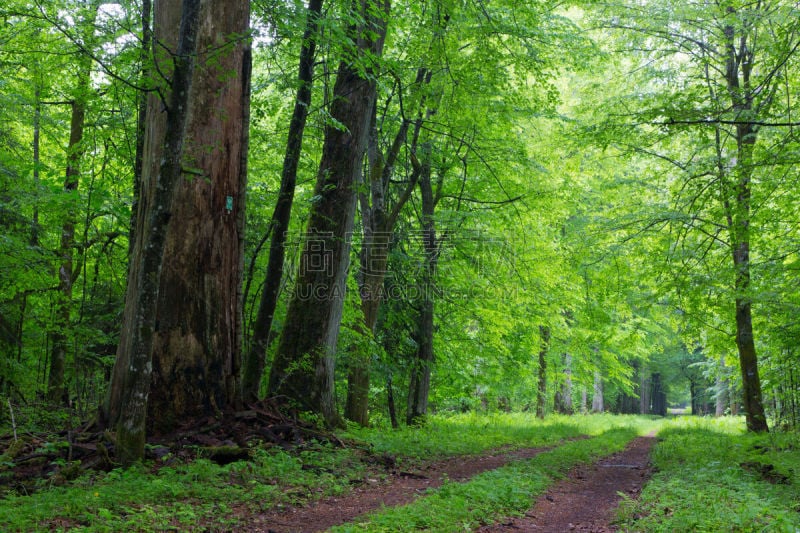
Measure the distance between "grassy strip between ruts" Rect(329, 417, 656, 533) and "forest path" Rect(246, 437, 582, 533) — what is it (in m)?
0.36

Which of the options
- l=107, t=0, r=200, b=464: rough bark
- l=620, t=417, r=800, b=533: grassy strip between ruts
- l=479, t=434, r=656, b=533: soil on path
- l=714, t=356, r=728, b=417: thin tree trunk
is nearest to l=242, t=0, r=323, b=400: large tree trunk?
l=107, t=0, r=200, b=464: rough bark

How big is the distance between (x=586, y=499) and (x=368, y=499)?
292cm

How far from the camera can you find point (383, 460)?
26.6ft

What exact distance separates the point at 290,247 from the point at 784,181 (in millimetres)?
9273

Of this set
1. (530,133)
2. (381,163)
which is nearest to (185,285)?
(381,163)

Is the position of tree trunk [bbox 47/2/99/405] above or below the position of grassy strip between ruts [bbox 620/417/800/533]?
above

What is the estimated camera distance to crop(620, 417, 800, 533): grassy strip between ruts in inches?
194

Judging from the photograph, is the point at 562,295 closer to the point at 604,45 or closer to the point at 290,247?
the point at 604,45

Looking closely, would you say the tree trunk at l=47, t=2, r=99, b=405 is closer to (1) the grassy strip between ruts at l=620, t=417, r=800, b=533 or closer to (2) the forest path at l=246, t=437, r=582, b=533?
(2) the forest path at l=246, t=437, r=582, b=533

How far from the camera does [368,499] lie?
6156mm

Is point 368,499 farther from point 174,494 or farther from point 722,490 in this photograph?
point 722,490

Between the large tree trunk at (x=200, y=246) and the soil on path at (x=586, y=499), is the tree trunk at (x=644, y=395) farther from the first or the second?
the large tree trunk at (x=200, y=246)

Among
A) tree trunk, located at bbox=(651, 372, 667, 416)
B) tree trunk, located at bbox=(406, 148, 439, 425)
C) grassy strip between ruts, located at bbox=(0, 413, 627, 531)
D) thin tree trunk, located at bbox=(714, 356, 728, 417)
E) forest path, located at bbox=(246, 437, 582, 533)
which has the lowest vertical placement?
tree trunk, located at bbox=(651, 372, 667, 416)

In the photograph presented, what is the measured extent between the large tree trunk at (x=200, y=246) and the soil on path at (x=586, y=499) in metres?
4.16
